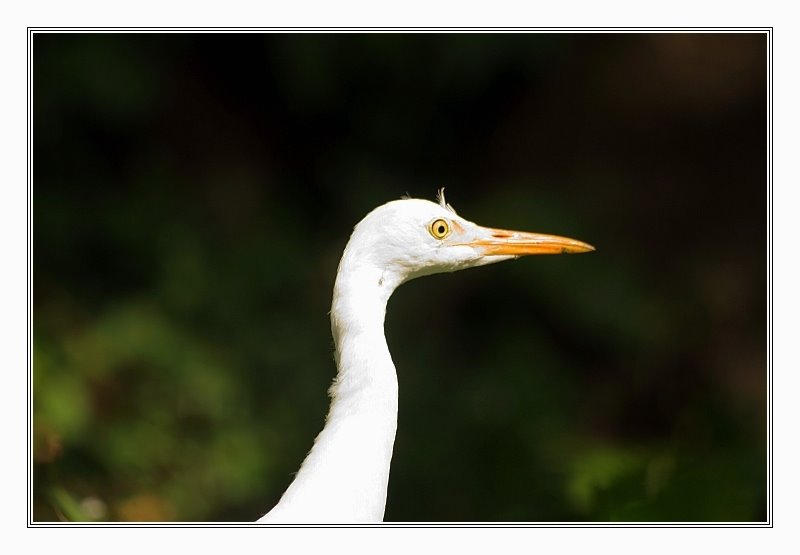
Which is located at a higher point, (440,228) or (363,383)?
(440,228)

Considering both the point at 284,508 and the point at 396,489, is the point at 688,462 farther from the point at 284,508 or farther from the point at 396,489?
the point at 396,489

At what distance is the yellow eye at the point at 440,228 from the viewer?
2.15 m

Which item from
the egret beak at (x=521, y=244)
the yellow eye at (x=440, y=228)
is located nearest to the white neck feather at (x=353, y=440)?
the yellow eye at (x=440, y=228)

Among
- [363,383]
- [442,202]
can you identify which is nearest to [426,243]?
[442,202]

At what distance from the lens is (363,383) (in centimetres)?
195

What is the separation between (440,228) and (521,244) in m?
0.21

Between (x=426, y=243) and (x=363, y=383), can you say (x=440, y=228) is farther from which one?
(x=363, y=383)

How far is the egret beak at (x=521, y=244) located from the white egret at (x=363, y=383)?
0.44ft

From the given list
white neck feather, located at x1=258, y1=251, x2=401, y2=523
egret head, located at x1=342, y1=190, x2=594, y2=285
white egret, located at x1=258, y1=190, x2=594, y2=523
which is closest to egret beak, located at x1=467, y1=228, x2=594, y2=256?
egret head, located at x1=342, y1=190, x2=594, y2=285

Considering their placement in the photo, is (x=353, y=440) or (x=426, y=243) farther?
(x=426, y=243)

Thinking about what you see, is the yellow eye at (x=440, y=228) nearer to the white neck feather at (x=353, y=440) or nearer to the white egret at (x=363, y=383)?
the white egret at (x=363, y=383)

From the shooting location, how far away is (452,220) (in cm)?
219

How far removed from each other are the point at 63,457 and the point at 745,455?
2525 mm
